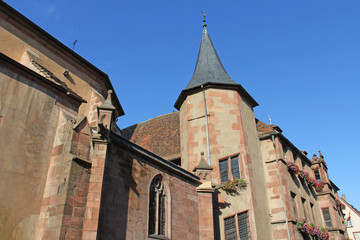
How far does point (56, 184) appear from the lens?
818cm

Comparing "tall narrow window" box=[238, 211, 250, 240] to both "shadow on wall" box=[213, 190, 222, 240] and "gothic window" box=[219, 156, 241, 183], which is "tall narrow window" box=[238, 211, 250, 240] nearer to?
"shadow on wall" box=[213, 190, 222, 240]

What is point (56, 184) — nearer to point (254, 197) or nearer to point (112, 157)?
point (112, 157)

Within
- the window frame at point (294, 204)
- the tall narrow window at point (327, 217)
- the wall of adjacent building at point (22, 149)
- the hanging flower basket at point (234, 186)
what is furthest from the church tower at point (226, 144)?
the wall of adjacent building at point (22, 149)

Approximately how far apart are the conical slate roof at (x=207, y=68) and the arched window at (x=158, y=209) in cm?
781

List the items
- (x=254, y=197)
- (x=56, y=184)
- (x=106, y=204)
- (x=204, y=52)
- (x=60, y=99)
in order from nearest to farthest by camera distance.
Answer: (x=56, y=184)
(x=106, y=204)
(x=60, y=99)
(x=254, y=197)
(x=204, y=52)

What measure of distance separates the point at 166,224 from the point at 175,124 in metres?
11.4

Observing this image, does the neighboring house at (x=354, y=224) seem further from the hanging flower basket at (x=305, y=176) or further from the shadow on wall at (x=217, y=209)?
the shadow on wall at (x=217, y=209)

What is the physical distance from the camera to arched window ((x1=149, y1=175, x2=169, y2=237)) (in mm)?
10602

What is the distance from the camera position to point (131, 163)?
10.4 meters

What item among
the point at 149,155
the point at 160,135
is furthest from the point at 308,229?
the point at 160,135

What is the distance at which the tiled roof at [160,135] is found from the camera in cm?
1903

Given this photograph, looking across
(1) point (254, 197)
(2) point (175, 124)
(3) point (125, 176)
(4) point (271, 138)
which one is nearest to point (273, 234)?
(1) point (254, 197)

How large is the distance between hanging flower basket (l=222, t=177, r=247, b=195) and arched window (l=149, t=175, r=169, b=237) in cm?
396

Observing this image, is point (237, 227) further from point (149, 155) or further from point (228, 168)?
point (149, 155)
